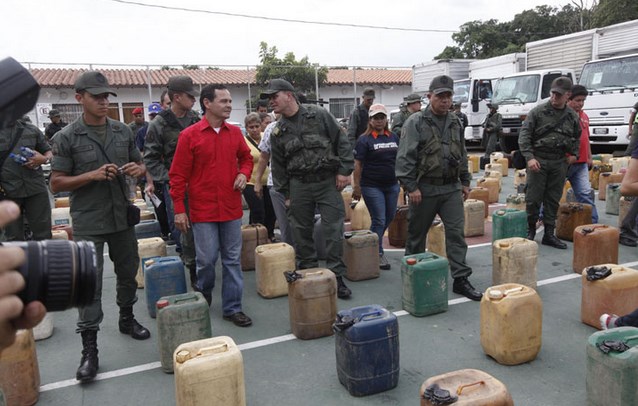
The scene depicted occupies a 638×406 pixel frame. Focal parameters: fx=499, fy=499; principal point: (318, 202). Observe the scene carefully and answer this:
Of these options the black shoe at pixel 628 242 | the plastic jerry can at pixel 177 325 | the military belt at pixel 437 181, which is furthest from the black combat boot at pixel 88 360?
the black shoe at pixel 628 242

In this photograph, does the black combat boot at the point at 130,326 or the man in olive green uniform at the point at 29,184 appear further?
the man in olive green uniform at the point at 29,184

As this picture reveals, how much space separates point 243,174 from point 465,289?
8.13 feet

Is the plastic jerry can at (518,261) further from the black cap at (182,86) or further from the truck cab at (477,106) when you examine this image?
the truck cab at (477,106)

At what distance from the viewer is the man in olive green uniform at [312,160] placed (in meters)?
4.87

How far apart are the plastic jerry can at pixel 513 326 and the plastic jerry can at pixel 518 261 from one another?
123 centimetres

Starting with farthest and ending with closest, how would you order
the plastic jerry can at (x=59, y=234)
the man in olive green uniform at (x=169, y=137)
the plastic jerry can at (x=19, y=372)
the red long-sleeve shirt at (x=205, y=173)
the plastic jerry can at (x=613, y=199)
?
the plastic jerry can at (x=613, y=199) → the plastic jerry can at (x=59, y=234) → the man in olive green uniform at (x=169, y=137) → the red long-sleeve shirt at (x=205, y=173) → the plastic jerry can at (x=19, y=372)

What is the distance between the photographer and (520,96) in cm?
1705

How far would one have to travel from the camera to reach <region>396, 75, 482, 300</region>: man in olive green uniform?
16.2ft

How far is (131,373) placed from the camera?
3.79m

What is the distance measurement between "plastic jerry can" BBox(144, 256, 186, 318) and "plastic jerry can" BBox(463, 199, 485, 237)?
14.3ft

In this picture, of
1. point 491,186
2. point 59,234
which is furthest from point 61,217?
point 491,186

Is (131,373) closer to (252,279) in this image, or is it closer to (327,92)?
(252,279)

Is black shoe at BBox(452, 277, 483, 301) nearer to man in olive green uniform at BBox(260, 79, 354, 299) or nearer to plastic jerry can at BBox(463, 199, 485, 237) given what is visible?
man in olive green uniform at BBox(260, 79, 354, 299)

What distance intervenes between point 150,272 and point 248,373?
1.66 m
